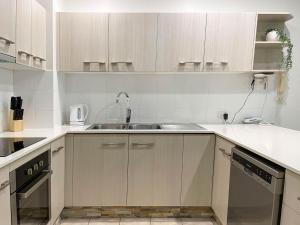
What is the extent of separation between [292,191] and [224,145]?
2.78 ft

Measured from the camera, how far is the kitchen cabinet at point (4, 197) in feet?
3.51

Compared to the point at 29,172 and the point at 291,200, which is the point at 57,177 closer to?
the point at 29,172

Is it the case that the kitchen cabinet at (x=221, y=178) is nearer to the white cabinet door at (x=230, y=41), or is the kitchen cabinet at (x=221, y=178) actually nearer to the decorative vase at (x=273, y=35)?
the white cabinet door at (x=230, y=41)

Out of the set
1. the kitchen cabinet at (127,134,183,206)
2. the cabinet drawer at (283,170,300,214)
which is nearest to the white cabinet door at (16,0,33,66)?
the kitchen cabinet at (127,134,183,206)

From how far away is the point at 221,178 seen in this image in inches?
75.9

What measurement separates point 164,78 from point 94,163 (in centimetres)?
126

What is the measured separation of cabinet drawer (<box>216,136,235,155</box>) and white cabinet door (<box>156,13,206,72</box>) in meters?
0.79

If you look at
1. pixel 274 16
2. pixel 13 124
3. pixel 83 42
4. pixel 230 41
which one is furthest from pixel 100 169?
pixel 274 16

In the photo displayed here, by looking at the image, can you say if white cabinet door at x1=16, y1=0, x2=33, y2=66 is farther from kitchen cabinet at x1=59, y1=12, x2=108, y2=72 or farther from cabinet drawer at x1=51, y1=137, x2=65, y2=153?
cabinet drawer at x1=51, y1=137, x2=65, y2=153

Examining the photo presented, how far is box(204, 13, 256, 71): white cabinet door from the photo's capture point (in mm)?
2242

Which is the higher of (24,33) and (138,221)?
(24,33)

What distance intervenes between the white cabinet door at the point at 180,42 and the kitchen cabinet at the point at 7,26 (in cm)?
130

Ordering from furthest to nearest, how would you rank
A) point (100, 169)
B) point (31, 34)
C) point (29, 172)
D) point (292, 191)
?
point (100, 169) → point (31, 34) → point (29, 172) → point (292, 191)

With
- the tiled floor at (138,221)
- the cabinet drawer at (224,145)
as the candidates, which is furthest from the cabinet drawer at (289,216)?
the tiled floor at (138,221)
